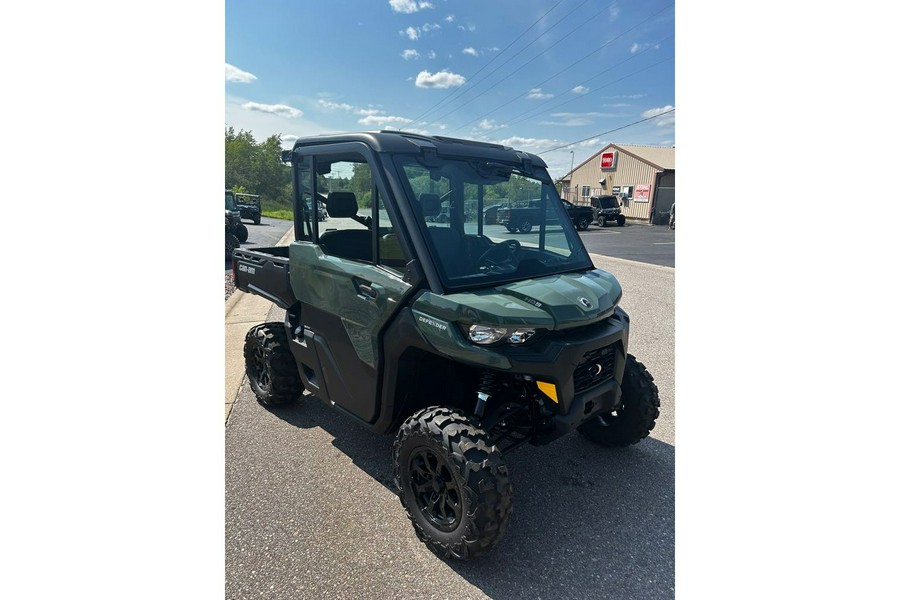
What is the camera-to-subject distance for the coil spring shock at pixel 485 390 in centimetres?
253

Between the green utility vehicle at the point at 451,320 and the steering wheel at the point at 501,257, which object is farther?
the steering wheel at the point at 501,257

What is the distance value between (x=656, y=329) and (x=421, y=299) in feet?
16.8

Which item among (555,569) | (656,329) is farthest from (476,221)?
(656,329)

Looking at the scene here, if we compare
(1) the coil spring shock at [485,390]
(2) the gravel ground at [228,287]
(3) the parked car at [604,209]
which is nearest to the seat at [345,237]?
(1) the coil spring shock at [485,390]

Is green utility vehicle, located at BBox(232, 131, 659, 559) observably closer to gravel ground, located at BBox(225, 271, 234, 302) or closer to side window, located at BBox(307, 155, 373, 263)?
side window, located at BBox(307, 155, 373, 263)

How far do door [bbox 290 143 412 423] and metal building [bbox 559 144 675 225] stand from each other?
31.6 metres

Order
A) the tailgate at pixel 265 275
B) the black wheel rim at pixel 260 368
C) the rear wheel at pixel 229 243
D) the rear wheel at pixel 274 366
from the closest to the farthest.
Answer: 1. the tailgate at pixel 265 275
2. the rear wheel at pixel 274 366
3. the black wheel rim at pixel 260 368
4. the rear wheel at pixel 229 243

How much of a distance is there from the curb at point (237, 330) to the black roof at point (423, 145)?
99.7 inches

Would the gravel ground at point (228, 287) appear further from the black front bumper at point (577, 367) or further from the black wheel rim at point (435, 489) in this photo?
the black front bumper at point (577, 367)

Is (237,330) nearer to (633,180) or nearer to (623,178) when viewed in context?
(633,180)

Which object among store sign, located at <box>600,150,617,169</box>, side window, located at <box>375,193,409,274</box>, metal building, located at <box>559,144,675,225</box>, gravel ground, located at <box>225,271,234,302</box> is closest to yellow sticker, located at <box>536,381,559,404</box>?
side window, located at <box>375,193,409,274</box>

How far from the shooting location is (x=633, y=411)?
3.20 m

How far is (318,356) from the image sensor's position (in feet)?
10.9

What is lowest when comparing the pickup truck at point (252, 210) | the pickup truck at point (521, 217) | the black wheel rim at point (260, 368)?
the black wheel rim at point (260, 368)
